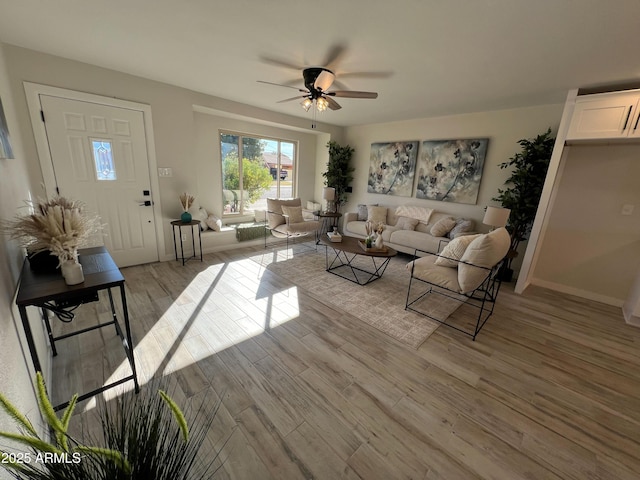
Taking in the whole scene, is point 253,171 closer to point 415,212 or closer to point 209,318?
point 415,212

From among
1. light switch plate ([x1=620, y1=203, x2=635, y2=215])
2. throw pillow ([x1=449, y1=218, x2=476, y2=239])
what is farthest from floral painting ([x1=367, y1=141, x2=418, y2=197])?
light switch plate ([x1=620, y1=203, x2=635, y2=215])

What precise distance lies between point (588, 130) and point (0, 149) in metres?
4.96

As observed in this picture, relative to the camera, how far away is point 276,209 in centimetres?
478

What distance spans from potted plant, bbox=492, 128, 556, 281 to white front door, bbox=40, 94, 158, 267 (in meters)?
4.88

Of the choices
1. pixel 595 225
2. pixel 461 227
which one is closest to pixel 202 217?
pixel 461 227

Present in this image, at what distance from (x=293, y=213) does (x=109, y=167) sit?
104 inches

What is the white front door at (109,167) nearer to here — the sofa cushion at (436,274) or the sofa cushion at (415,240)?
the sofa cushion at (436,274)

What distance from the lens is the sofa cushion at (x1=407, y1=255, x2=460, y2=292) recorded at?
2.56 meters

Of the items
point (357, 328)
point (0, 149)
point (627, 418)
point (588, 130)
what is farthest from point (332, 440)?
point (588, 130)

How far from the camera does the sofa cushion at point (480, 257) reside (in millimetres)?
2371

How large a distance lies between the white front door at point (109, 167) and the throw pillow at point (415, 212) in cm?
417

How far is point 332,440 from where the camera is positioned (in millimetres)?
1463

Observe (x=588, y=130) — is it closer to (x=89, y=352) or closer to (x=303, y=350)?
(x=303, y=350)

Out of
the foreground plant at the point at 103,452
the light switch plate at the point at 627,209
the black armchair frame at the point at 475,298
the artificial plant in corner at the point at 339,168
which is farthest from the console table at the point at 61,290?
the light switch plate at the point at 627,209
